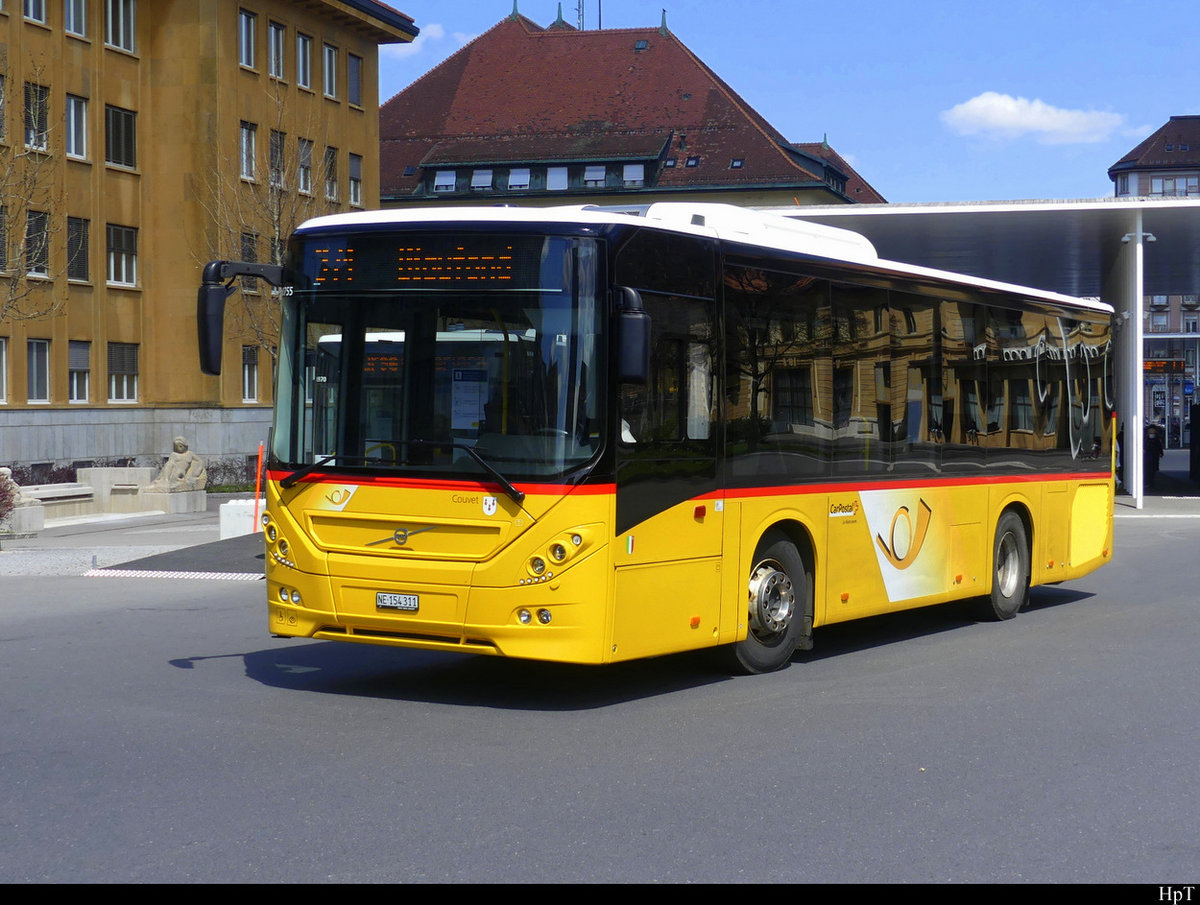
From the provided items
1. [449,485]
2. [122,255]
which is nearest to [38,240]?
[122,255]

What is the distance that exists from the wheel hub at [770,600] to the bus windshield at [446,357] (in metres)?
2.10

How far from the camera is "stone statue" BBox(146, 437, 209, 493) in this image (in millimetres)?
34438

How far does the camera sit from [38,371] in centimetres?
4178

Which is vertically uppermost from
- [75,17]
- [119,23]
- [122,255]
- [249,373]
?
[119,23]

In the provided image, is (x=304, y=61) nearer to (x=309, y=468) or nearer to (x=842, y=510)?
(x=842, y=510)

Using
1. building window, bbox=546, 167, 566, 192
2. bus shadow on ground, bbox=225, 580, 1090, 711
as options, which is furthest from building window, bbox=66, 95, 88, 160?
building window, bbox=546, 167, 566, 192

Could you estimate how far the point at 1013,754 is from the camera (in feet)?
26.8

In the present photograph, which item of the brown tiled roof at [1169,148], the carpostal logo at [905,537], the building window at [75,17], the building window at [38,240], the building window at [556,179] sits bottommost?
the carpostal logo at [905,537]

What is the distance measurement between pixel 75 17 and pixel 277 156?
262 inches

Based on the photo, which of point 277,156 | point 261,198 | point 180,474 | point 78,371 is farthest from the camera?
point 277,156

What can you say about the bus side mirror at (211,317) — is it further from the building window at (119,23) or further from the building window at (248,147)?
the building window at (248,147)

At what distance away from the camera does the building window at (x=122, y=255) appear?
A: 44438 mm

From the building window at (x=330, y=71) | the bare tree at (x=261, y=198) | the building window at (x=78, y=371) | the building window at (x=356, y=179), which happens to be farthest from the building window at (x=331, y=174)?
the building window at (x=78, y=371)

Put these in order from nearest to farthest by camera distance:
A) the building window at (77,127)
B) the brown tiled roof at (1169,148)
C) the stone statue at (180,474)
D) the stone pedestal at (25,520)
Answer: the stone pedestal at (25,520), the stone statue at (180,474), the building window at (77,127), the brown tiled roof at (1169,148)
